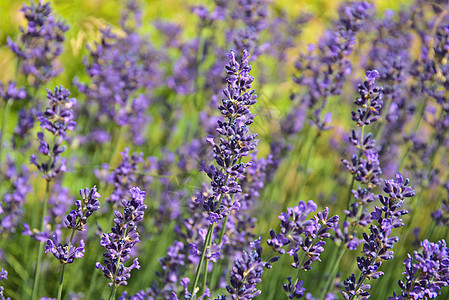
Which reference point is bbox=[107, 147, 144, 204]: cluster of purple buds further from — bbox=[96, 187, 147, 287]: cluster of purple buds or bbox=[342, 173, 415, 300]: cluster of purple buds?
bbox=[342, 173, 415, 300]: cluster of purple buds

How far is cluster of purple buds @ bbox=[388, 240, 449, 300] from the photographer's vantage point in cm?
164

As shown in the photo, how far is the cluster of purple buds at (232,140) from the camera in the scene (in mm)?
1551

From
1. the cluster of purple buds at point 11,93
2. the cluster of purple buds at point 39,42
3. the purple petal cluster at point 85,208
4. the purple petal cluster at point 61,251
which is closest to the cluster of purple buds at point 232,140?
the purple petal cluster at point 85,208

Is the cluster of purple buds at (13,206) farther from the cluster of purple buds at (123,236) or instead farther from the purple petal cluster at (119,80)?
the cluster of purple buds at (123,236)

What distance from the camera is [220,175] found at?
1576 millimetres

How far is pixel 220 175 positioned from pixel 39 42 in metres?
1.98

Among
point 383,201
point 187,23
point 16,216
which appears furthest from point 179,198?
point 187,23

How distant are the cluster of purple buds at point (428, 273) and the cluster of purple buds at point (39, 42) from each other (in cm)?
210

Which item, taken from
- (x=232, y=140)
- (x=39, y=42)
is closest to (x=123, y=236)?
(x=232, y=140)

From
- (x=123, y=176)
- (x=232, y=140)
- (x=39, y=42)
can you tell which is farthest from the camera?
(x=39, y=42)

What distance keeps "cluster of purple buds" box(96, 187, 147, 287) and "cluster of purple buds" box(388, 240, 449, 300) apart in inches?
36.2

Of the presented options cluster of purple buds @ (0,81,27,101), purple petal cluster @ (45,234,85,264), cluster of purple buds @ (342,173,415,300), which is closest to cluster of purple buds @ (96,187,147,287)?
purple petal cluster @ (45,234,85,264)

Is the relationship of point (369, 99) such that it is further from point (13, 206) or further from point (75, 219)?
point (13, 206)

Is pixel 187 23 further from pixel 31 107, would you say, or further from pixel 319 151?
pixel 31 107
